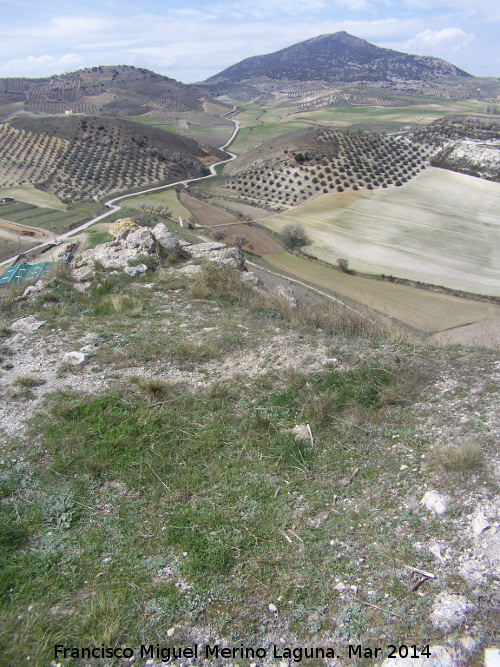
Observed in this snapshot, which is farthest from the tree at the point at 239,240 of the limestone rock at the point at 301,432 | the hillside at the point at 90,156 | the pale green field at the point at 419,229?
the hillside at the point at 90,156

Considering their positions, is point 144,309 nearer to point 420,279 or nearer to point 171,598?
point 171,598

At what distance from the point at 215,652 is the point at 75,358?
650 cm

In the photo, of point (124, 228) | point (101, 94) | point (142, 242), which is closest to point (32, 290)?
point (142, 242)

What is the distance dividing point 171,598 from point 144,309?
814 cm

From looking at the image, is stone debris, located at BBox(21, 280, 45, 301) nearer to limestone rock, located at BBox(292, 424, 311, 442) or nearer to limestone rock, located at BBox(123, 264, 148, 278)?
limestone rock, located at BBox(123, 264, 148, 278)

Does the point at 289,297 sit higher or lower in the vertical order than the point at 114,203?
lower

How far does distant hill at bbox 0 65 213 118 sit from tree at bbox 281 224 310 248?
10968 centimetres

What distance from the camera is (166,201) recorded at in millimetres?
55406

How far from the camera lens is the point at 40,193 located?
6194cm

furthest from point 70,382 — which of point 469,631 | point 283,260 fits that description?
point 283,260

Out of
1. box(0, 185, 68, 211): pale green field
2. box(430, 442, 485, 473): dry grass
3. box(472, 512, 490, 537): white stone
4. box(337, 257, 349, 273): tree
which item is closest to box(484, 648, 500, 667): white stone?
box(472, 512, 490, 537): white stone

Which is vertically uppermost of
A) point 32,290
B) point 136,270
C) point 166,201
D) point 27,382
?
point 166,201

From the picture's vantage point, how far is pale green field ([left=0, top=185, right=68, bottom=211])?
189 feet

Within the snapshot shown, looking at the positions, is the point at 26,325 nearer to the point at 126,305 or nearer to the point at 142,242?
the point at 126,305
